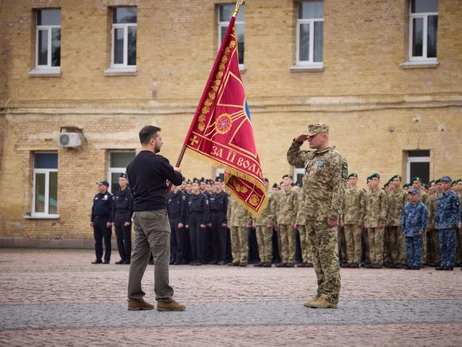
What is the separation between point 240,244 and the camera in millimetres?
24203

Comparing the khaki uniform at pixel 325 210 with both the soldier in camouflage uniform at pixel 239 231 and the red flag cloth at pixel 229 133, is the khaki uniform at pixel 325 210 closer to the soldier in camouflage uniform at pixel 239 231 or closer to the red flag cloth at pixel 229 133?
the red flag cloth at pixel 229 133

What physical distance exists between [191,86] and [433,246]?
9421mm

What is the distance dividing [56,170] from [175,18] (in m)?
5.94

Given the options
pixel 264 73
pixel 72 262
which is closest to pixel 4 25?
pixel 264 73

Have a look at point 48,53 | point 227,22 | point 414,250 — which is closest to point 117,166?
point 48,53

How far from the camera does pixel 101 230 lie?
25047 mm

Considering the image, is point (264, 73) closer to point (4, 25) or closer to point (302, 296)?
point (4, 25)

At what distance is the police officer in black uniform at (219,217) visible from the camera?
25156 mm


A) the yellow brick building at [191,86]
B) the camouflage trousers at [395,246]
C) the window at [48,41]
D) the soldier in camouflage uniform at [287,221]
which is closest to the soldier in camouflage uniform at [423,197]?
the camouflage trousers at [395,246]

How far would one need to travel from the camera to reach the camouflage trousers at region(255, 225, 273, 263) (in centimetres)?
2402

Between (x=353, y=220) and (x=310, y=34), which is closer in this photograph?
(x=353, y=220)

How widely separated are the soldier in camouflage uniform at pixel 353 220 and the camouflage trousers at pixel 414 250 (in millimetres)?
1271

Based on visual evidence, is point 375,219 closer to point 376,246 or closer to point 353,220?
point 353,220

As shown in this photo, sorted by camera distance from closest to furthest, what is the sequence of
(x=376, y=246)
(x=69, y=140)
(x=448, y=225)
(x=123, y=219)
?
(x=448, y=225), (x=376, y=246), (x=123, y=219), (x=69, y=140)
